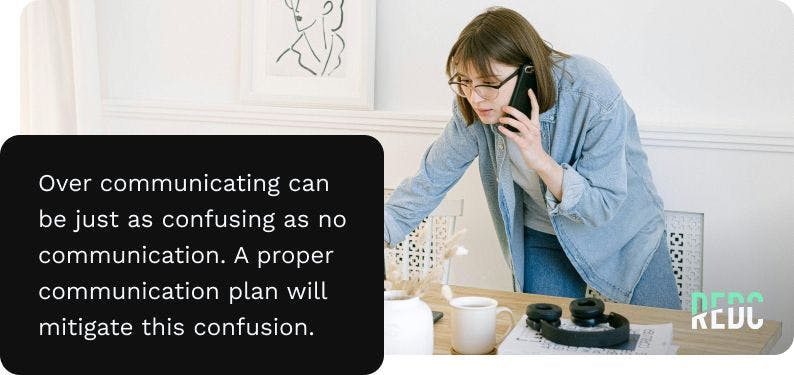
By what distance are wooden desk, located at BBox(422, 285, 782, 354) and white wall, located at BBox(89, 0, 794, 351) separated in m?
0.66

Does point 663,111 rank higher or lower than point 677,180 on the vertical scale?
higher

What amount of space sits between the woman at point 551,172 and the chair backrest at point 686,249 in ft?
0.77

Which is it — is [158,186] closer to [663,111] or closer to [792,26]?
[663,111]

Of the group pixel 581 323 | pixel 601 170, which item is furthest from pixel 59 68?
pixel 581 323

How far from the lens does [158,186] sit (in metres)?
1.03

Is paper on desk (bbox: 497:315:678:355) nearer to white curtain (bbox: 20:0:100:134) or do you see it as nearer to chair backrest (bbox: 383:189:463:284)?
chair backrest (bbox: 383:189:463:284)

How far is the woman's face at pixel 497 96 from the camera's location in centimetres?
153

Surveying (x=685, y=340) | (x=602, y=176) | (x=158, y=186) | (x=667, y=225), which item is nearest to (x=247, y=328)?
(x=158, y=186)

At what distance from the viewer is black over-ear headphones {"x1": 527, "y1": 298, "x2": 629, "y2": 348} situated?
45.4 inches

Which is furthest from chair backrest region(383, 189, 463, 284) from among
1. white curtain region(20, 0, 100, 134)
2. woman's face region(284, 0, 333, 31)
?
white curtain region(20, 0, 100, 134)

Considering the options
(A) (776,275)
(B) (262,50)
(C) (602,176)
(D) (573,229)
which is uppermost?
(B) (262,50)

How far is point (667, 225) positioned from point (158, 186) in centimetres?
129

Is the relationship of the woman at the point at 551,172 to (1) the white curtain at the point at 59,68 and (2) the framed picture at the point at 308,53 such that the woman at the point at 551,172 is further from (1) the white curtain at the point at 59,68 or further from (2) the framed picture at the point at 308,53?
(1) the white curtain at the point at 59,68

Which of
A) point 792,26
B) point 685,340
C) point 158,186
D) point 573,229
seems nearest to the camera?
point 158,186
